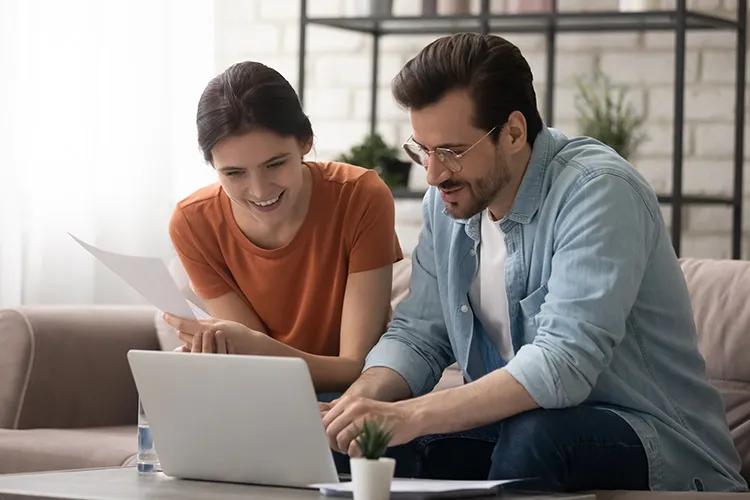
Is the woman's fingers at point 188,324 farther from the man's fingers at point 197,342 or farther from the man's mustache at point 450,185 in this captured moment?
the man's mustache at point 450,185

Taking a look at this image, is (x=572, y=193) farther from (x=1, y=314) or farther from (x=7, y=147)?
(x=7, y=147)

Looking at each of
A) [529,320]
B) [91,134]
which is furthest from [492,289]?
[91,134]

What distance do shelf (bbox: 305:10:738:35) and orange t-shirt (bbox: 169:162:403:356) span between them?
101 centimetres

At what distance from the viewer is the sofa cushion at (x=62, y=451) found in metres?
2.42

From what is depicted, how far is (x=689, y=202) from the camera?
9.73ft

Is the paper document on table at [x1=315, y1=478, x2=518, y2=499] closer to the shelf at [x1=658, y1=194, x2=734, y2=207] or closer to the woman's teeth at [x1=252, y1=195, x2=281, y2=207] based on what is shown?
the woman's teeth at [x1=252, y1=195, x2=281, y2=207]

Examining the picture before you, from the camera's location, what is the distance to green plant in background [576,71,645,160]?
3.07 m

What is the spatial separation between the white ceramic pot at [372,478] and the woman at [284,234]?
66cm

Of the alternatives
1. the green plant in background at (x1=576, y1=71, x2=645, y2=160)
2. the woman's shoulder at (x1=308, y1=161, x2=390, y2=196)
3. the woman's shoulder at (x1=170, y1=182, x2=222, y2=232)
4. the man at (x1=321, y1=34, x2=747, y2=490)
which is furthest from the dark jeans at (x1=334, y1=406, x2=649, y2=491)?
the green plant in background at (x1=576, y1=71, x2=645, y2=160)

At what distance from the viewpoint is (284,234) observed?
227cm

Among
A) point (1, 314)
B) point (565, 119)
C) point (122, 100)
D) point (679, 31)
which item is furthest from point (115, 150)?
point (679, 31)

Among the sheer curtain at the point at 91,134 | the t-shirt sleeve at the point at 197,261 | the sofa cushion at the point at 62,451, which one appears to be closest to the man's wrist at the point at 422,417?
the t-shirt sleeve at the point at 197,261

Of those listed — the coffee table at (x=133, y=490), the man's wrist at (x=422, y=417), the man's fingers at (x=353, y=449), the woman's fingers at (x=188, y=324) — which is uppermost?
the woman's fingers at (x=188, y=324)

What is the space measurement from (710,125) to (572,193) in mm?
1452
